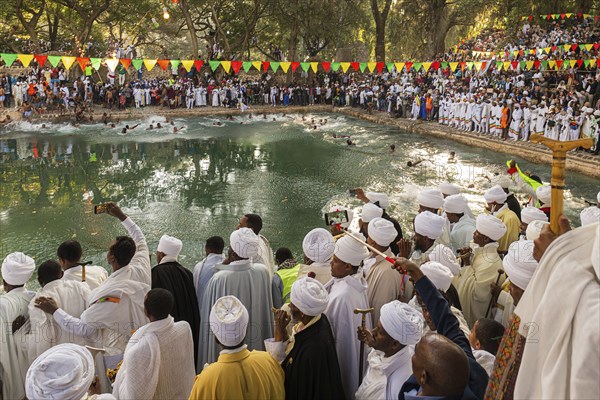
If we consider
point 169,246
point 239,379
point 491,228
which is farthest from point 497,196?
point 239,379

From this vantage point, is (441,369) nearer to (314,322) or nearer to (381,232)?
(314,322)

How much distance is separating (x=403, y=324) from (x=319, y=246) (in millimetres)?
1463

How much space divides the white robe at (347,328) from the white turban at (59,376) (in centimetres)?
154

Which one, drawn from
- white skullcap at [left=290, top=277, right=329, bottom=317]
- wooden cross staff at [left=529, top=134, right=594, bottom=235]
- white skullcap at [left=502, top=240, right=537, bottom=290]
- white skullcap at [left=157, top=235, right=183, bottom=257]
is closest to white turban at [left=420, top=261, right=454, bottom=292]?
white skullcap at [left=502, top=240, right=537, bottom=290]

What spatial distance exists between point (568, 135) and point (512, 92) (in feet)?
16.1

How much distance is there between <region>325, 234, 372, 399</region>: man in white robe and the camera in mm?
3195

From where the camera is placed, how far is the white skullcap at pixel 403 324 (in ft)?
8.38

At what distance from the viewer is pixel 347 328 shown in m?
3.21

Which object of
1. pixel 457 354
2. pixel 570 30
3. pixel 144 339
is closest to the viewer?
pixel 457 354

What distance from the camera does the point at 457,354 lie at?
6.63 ft

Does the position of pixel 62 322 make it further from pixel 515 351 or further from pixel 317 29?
pixel 317 29

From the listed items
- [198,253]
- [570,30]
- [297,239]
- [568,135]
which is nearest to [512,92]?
[568,135]

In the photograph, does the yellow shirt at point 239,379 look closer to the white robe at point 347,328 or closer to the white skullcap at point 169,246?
the white robe at point 347,328

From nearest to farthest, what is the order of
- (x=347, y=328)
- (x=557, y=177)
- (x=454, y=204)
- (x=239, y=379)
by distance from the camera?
(x=557, y=177) → (x=239, y=379) → (x=347, y=328) → (x=454, y=204)
